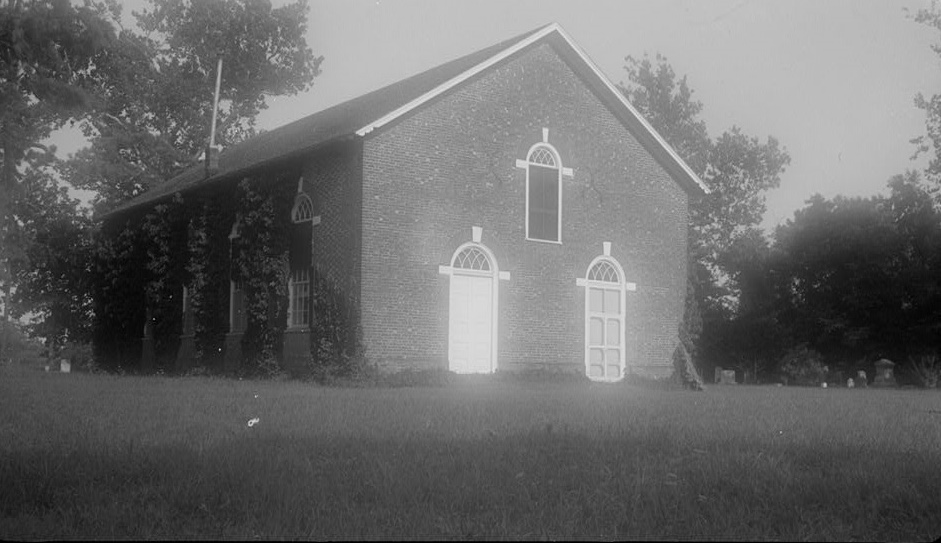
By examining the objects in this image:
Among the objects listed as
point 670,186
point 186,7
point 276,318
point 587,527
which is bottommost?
point 587,527

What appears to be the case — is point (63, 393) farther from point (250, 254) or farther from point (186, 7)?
point (186, 7)

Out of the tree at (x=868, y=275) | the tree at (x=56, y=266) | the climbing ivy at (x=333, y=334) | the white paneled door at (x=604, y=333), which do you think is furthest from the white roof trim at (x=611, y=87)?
the tree at (x=868, y=275)

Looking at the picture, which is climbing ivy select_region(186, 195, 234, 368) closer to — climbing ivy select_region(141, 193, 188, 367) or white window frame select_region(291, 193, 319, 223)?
climbing ivy select_region(141, 193, 188, 367)

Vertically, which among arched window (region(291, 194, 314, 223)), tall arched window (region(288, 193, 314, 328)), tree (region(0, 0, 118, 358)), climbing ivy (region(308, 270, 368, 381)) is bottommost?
climbing ivy (region(308, 270, 368, 381))

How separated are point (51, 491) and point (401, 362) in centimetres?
1552

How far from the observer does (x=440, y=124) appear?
79.3 ft

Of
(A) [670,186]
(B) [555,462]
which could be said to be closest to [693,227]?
(A) [670,186]

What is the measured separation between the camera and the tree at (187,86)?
126 ft

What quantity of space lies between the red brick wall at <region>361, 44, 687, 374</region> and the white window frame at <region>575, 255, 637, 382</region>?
0.55 feet

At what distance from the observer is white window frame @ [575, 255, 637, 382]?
26386mm

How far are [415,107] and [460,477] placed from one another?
16.6m

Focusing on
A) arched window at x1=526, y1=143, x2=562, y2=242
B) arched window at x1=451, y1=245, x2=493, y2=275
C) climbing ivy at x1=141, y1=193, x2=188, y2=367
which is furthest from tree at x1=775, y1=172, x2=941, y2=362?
climbing ivy at x1=141, y1=193, x2=188, y2=367

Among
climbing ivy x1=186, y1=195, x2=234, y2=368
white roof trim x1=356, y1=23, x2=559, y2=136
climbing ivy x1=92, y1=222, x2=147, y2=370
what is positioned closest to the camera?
white roof trim x1=356, y1=23, x2=559, y2=136

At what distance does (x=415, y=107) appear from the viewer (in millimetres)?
23547
